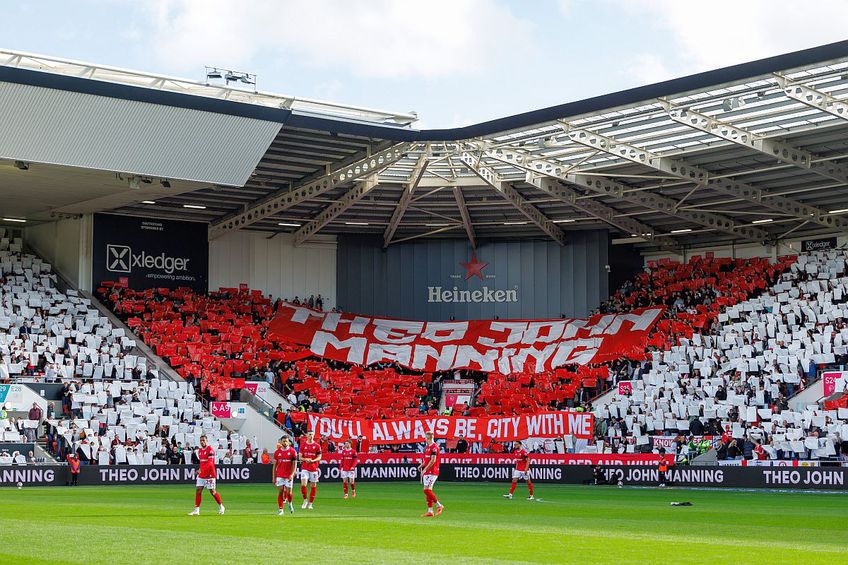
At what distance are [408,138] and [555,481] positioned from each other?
13.7m

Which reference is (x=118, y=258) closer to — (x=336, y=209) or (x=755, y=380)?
(x=336, y=209)

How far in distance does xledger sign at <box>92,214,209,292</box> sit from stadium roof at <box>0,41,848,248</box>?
987 mm

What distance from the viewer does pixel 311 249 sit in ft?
203

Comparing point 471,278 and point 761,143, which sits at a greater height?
point 761,143

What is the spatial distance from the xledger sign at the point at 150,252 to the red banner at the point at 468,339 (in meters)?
4.85

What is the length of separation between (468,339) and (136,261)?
1643 centimetres

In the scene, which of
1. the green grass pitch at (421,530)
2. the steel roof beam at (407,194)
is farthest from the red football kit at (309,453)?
the steel roof beam at (407,194)

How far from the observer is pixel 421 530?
66.3 ft

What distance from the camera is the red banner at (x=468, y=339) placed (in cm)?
5541

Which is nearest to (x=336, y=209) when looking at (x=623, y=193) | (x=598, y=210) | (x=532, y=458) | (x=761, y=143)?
(x=598, y=210)

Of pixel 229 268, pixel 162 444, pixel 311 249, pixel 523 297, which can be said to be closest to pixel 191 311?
pixel 229 268

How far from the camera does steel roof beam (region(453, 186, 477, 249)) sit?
2057 inches

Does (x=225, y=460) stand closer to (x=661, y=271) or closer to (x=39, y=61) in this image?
(x=39, y=61)

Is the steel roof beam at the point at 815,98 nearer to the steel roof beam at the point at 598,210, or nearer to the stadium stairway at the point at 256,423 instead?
the steel roof beam at the point at 598,210
